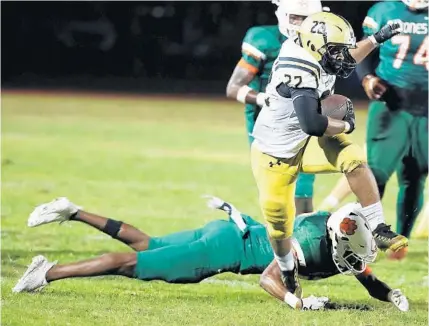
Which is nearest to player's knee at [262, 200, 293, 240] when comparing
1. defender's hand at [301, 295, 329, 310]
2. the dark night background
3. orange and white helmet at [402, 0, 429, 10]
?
defender's hand at [301, 295, 329, 310]

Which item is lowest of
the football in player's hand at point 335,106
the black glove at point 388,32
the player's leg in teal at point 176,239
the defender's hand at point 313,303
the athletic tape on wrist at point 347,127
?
the defender's hand at point 313,303

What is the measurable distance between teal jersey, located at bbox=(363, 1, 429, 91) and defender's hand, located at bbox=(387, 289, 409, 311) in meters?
1.78

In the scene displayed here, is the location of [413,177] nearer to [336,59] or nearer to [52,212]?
[336,59]

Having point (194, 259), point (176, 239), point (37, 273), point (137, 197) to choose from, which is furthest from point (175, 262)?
point (137, 197)

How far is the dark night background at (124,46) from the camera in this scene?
1421 centimetres

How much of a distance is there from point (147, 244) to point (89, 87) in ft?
36.0

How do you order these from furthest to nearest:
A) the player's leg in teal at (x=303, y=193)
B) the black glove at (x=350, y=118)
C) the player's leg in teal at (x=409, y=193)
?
the player's leg in teal at (x=409, y=193), the player's leg in teal at (x=303, y=193), the black glove at (x=350, y=118)

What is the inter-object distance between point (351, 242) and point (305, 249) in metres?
0.25

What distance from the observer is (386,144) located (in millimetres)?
6129

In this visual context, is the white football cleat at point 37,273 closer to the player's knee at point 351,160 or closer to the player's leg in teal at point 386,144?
the player's knee at point 351,160

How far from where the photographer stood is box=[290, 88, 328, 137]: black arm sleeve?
4.33 meters

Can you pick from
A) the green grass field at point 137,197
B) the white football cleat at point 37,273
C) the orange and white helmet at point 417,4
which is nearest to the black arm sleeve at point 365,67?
the orange and white helmet at point 417,4

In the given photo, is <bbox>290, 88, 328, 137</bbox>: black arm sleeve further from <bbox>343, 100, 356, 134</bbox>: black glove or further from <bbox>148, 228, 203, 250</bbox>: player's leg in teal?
<bbox>148, 228, 203, 250</bbox>: player's leg in teal

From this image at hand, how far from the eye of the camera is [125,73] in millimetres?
15867
